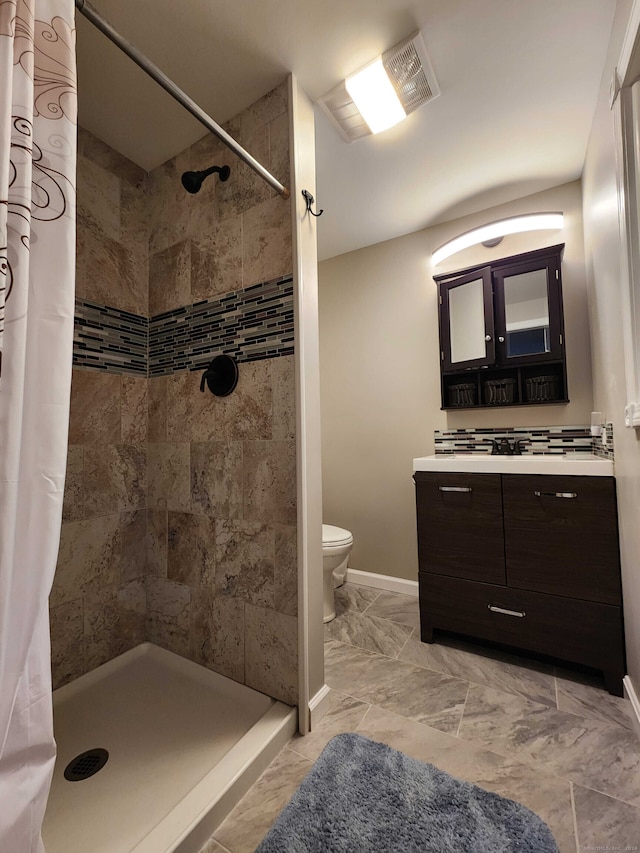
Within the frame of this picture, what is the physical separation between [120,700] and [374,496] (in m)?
1.73

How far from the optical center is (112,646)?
1618 mm

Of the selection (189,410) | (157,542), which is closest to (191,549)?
(157,542)

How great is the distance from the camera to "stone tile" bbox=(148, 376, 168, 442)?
5.72ft

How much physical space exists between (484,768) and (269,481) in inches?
44.4

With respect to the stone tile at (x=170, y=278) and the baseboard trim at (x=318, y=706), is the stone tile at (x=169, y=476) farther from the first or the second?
the baseboard trim at (x=318, y=706)

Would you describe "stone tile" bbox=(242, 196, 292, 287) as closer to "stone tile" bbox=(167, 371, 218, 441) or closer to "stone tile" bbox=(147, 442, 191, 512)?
"stone tile" bbox=(167, 371, 218, 441)

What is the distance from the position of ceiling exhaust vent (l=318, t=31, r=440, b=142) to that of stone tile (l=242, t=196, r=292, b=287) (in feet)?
1.68

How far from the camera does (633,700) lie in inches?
50.8

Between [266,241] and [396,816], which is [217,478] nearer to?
[266,241]

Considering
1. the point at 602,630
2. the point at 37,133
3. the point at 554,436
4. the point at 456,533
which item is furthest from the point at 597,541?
the point at 37,133

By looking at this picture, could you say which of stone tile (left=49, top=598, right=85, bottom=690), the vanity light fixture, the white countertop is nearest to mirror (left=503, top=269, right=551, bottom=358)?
the vanity light fixture

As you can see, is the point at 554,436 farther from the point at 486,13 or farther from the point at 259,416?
the point at 486,13

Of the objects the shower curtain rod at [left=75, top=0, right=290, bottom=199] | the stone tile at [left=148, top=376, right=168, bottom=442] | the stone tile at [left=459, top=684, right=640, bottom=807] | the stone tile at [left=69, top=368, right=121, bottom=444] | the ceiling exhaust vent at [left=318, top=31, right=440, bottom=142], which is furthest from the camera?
the stone tile at [left=148, top=376, right=168, bottom=442]

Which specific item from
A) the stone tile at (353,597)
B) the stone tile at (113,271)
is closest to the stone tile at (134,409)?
the stone tile at (113,271)
